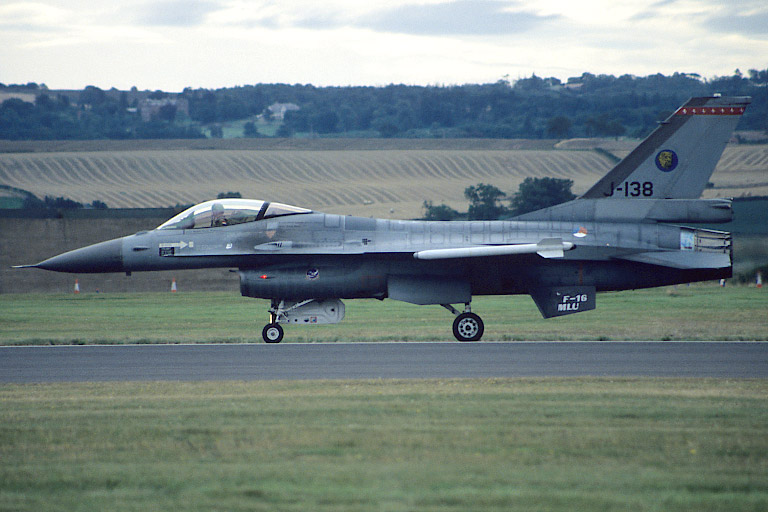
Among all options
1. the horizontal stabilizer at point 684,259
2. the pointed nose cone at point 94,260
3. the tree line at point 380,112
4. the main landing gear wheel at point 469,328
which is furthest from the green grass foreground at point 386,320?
the tree line at point 380,112

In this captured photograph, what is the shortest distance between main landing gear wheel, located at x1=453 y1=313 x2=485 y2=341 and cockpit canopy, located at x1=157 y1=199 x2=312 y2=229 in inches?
158

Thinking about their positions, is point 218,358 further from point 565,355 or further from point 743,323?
point 743,323

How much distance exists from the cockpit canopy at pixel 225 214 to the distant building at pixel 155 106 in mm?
126352

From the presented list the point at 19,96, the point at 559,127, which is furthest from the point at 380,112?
the point at 19,96

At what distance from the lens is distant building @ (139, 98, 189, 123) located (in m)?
144

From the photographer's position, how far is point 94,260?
62.4 feet

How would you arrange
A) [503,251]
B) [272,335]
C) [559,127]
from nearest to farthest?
[503,251] → [272,335] → [559,127]

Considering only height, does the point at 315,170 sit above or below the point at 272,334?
above

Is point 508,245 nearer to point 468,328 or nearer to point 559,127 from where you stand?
Result: point 468,328

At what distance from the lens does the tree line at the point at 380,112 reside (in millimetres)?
109375

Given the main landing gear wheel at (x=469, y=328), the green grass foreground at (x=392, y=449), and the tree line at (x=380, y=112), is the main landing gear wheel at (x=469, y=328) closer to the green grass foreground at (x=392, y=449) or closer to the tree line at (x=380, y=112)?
the green grass foreground at (x=392, y=449)

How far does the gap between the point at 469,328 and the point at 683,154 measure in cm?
573

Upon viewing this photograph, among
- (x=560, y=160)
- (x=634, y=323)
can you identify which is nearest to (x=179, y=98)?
(x=560, y=160)

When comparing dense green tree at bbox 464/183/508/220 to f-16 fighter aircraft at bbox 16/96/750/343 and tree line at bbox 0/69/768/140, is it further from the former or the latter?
tree line at bbox 0/69/768/140
